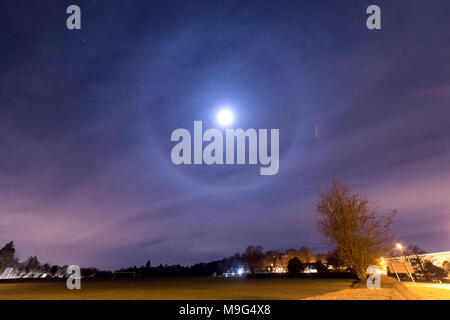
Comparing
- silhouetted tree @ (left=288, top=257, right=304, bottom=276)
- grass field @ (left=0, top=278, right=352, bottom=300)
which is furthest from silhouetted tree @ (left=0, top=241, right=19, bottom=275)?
silhouetted tree @ (left=288, top=257, right=304, bottom=276)

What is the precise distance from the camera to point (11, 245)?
81.9 metres

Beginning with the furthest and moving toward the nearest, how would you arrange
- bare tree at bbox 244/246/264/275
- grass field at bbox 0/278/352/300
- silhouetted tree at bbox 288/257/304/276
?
1. bare tree at bbox 244/246/264/275
2. silhouetted tree at bbox 288/257/304/276
3. grass field at bbox 0/278/352/300

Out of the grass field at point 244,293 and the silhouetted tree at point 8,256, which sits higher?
the grass field at point 244,293

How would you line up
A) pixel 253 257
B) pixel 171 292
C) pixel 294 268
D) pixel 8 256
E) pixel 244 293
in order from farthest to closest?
1. pixel 253 257
2. pixel 8 256
3. pixel 294 268
4. pixel 171 292
5. pixel 244 293

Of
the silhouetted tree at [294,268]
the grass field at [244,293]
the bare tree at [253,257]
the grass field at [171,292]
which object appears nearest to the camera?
the grass field at [244,293]

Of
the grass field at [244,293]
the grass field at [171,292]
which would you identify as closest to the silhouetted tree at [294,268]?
the grass field at [171,292]

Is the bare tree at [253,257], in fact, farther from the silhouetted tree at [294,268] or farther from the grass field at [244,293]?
the grass field at [244,293]

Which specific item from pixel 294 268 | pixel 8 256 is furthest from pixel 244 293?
pixel 8 256

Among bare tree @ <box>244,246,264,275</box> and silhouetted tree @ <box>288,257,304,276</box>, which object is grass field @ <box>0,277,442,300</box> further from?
bare tree @ <box>244,246,264,275</box>

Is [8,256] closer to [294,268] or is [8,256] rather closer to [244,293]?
[294,268]

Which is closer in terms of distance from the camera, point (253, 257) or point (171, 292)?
point (171, 292)

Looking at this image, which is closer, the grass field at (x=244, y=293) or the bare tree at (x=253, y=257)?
the grass field at (x=244, y=293)

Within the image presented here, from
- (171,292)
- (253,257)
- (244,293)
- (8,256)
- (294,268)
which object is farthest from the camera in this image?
(253,257)
